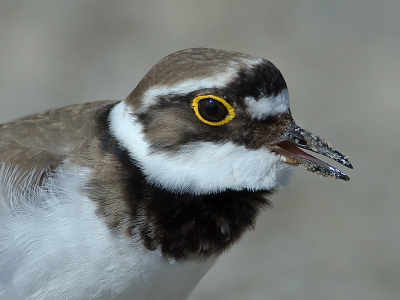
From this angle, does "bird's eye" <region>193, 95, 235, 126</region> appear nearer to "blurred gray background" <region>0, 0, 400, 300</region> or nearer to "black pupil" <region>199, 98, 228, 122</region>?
"black pupil" <region>199, 98, 228, 122</region>

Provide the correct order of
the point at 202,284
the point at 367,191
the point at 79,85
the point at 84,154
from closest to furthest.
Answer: the point at 84,154
the point at 202,284
the point at 367,191
the point at 79,85

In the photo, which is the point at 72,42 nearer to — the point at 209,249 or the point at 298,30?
the point at 298,30

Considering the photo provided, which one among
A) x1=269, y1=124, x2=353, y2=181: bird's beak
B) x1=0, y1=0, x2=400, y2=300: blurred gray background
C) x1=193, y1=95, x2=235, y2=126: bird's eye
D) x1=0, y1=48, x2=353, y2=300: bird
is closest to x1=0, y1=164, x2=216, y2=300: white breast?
x1=0, y1=48, x2=353, y2=300: bird

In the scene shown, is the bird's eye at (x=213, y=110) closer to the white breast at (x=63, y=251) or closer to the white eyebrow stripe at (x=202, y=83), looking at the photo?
the white eyebrow stripe at (x=202, y=83)

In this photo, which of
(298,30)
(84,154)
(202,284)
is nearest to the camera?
(84,154)

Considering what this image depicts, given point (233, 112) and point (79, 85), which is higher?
point (79, 85)

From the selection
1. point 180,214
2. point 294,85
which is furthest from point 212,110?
point 294,85

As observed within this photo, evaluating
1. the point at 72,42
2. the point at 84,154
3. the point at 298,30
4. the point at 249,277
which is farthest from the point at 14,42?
the point at 84,154

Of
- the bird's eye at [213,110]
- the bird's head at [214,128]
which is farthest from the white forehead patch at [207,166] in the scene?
the bird's eye at [213,110]
